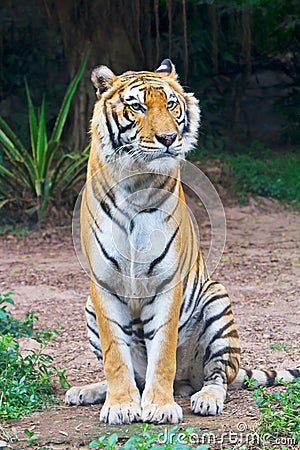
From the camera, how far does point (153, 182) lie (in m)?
3.81

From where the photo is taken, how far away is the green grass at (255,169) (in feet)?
34.9

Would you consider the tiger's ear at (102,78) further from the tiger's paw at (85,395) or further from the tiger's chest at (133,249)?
the tiger's paw at (85,395)

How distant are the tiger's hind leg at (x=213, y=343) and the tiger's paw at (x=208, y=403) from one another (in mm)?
43

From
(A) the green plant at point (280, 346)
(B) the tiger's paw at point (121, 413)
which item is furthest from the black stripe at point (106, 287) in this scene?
(A) the green plant at point (280, 346)

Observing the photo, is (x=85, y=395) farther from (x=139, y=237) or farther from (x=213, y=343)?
(x=139, y=237)

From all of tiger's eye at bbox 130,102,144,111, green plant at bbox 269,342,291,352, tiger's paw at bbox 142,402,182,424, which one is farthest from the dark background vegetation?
tiger's paw at bbox 142,402,182,424

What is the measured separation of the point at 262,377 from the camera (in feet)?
13.5

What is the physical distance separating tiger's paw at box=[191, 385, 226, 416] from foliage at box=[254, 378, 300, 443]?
239 mm

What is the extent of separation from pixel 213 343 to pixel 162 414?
2.07ft

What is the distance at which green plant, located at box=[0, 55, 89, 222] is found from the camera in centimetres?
928

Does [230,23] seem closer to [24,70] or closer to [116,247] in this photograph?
[24,70]

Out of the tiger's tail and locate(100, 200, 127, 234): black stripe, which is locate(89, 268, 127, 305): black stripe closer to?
locate(100, 200, 127, 234): black stripe

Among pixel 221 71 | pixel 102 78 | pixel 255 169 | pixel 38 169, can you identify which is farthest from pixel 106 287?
pixel 221 71

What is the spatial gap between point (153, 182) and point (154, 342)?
0.78 meters
